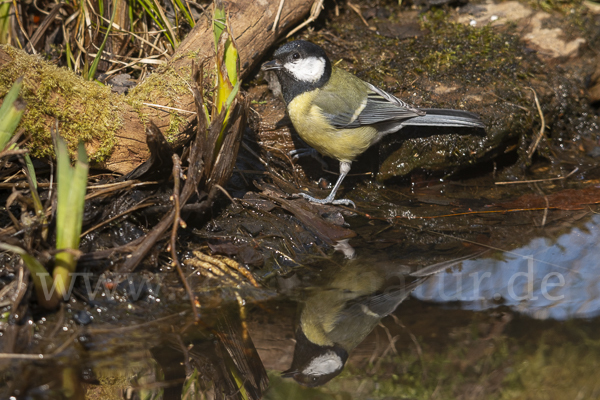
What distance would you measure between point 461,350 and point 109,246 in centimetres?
187

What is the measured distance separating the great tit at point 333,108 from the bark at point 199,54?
0.32 m

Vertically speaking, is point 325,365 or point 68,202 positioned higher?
point 68,202

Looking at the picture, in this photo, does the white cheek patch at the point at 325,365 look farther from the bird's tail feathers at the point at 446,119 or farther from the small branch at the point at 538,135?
the small branch at the point at 538,135

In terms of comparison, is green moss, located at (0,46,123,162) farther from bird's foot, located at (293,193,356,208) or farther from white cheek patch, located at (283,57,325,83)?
bird's foot, located at (293,193,356,208)

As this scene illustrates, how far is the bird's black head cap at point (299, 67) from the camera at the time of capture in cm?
360

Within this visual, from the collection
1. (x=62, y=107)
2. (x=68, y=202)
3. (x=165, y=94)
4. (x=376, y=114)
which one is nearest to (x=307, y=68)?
(x=376, y=114)

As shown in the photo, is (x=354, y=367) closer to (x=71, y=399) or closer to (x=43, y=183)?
(x=71, y=399)

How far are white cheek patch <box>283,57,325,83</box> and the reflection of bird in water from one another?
1.39m

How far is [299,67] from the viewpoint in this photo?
3643mm

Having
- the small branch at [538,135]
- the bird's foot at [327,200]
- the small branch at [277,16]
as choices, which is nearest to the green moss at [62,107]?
the bird's foot at [327,200]

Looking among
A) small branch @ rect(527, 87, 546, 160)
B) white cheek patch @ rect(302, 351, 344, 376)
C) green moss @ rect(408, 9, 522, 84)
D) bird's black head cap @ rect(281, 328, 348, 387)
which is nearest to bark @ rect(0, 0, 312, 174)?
green moss @ rect(408, 9, 522, 84)

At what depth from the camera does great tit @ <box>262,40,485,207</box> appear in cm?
363

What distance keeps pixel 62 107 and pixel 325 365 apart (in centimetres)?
202

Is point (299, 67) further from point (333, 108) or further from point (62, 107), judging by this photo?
point (62, 107)
